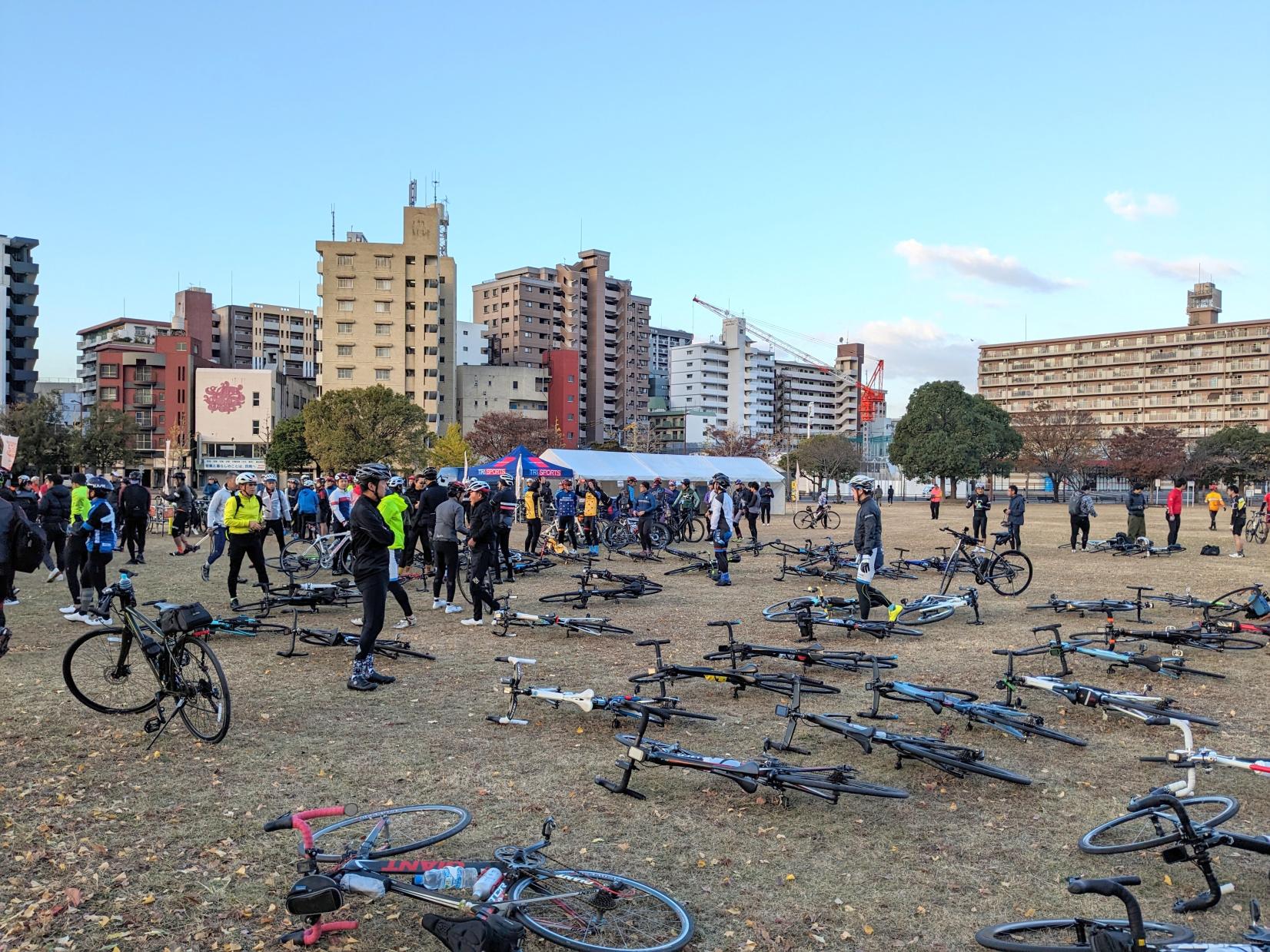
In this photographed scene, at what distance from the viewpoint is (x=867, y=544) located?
37.3ft

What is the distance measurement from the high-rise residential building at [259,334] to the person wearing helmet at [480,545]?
119 meters

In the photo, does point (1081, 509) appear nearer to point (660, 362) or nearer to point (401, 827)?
point (401, 827)

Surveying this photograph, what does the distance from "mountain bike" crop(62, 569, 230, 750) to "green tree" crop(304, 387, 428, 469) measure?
53.5 metres

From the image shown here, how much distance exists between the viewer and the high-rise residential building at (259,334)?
12331 centimetres

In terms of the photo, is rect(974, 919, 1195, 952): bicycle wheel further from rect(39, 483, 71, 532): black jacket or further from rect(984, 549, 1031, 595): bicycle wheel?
rect(39, 483, 71, 532): black jacket

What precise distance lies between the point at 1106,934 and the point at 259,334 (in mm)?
134563

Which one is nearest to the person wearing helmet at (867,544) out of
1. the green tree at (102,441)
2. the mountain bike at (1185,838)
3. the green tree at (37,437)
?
the mountain bike at (1185,838)

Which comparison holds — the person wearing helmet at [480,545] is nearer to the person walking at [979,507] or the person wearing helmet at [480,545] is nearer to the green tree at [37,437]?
the person walking at [979,507]

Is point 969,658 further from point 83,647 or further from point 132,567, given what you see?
point 132,567

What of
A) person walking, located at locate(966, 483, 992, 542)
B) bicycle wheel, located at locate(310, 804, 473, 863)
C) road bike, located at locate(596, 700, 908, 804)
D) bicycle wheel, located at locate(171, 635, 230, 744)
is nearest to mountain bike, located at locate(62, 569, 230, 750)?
bicycle wheel, located at locate(171, 635, 230, 744)

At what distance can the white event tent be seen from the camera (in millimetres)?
31875

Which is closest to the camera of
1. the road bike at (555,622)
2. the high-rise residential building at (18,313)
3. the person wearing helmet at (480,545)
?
the road bike at (555,622)

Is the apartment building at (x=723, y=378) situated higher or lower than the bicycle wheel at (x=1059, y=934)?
higher

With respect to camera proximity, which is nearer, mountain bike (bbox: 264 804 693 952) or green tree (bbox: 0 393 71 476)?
mountain bike (bbox: 264 804 693 952)
